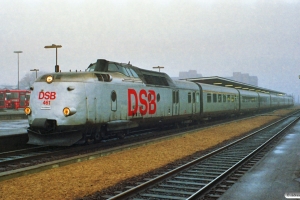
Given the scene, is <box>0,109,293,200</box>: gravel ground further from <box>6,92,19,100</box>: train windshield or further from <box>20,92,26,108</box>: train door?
<box>20,92,26,108</box>: train door

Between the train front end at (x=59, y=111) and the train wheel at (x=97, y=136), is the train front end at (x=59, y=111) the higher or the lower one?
the higher one

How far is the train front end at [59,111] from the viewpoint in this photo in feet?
42.0

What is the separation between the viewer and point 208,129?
23234 millimetres

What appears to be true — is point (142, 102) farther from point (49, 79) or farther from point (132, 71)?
point (49, 79)

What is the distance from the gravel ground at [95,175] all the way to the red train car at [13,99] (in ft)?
135

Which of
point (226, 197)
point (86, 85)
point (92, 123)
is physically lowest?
point (226, 197)

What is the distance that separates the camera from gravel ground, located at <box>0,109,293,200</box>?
7.73m

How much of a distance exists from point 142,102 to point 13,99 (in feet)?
132

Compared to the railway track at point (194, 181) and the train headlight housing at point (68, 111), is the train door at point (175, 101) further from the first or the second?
the train headlight housing at point (68, 111)

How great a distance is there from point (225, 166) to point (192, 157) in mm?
1939

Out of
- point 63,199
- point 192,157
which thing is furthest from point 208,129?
point 63,199

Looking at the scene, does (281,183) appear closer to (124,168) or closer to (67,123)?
(124,168)

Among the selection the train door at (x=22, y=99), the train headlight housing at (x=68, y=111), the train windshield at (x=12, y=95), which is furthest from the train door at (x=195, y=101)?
the train door at (x=22, y=99)

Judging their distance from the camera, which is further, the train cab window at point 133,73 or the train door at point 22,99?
the train door at point 22,99
